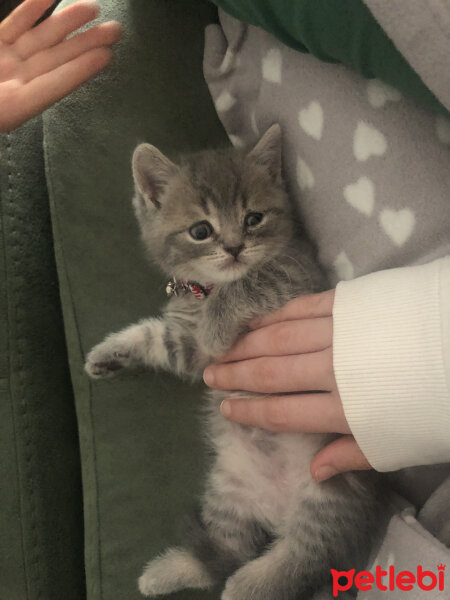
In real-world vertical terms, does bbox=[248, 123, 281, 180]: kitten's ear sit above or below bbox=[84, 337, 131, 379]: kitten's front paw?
above

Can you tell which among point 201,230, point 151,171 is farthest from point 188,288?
point 151,171

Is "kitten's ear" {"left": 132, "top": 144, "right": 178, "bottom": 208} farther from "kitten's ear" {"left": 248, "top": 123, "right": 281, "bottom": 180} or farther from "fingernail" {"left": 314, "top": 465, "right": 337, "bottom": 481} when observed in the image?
"fingernail" {"left": 314, "top": 465, "right": 337, "bottom": 481}

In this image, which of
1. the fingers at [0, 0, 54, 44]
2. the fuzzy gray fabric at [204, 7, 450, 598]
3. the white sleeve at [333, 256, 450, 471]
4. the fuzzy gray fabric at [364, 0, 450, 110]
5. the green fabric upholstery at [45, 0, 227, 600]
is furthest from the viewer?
the green fabric upholstery at [45, 0, 227, 600]

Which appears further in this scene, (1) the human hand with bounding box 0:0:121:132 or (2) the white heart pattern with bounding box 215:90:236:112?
(2) the white heart pattern with bounding box 215:90:236:112

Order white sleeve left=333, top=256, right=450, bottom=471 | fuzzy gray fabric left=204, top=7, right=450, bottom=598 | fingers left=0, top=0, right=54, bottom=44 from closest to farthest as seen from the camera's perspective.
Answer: white sleeve left=333, top=256, right=450, bottom=471
fuzzy gray fabric left=204, top=7, right=450, bottom=598
fingers left=0, top=0, right=54, bottom=44

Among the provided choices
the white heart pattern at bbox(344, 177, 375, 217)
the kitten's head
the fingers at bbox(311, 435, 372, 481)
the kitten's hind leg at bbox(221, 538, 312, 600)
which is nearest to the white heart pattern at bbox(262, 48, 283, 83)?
the kitten's head

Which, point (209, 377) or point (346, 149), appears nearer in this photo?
point (346, 149)

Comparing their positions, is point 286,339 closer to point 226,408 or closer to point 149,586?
point 226,408

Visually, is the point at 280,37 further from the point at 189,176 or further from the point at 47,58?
the point at 47,58

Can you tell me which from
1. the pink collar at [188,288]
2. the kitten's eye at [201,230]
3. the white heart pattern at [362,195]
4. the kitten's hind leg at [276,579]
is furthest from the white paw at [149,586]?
the white heart pattern at [362,195]
